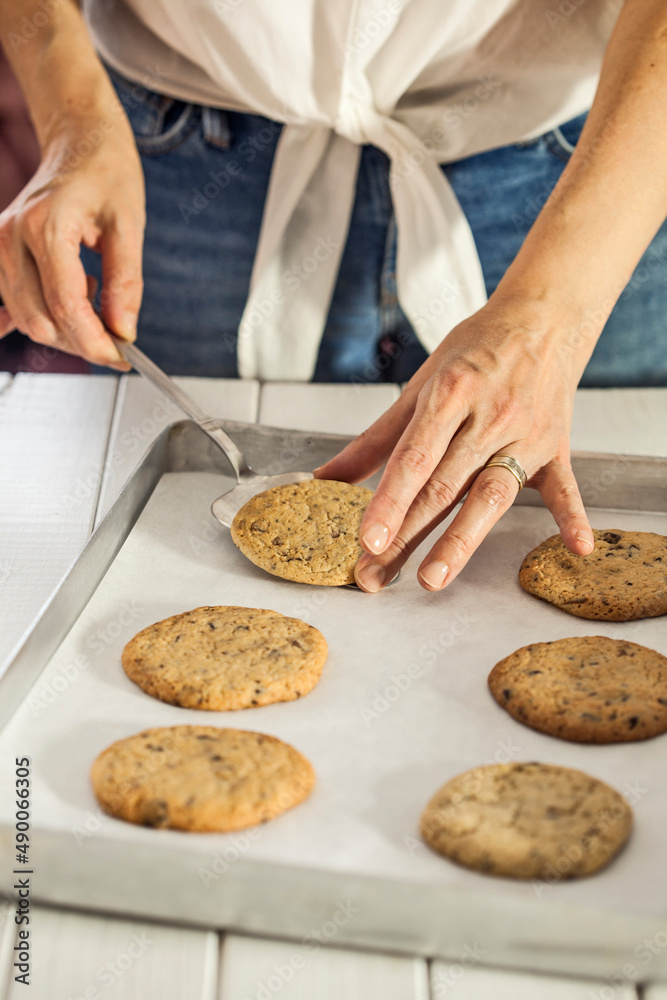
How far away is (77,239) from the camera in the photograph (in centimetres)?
130

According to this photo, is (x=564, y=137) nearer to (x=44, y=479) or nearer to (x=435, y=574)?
(x=435, y=574)

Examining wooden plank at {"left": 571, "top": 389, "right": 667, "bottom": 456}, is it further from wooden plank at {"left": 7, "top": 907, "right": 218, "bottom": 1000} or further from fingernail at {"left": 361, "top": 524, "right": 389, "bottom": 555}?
wooden plank at {"left": 7, "top": 907, "right": 218, "bottom": 1000}

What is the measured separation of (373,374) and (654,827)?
1208mm

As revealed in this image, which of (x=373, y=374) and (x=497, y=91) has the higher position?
(x=497, y=91)

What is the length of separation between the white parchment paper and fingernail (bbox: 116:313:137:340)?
32cm

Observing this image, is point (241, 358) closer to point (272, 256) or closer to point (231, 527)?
point (272, 256)

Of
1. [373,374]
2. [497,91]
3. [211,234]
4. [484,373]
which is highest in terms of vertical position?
[497,91]

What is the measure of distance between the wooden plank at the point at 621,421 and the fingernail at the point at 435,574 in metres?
0.49

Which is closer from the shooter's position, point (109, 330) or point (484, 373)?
point (484, 373)

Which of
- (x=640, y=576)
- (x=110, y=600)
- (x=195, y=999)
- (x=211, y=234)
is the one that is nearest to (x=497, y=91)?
(x=211, y=234)

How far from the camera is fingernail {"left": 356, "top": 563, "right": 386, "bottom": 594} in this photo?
991mm

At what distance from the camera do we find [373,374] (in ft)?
5.75

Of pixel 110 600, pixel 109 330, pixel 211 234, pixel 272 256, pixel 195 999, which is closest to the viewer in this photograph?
pixel 195 999

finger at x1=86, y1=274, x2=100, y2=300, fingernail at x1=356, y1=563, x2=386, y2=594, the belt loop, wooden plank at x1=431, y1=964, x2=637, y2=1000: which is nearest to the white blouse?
the belt loop
